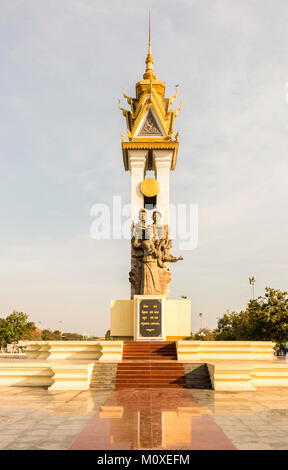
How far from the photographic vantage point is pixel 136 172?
25.2m

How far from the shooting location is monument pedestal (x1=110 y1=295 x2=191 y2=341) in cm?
1970

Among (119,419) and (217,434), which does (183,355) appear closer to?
(119,419)

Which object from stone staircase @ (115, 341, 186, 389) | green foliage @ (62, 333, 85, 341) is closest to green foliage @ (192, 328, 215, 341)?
green foliage @ (62, 333, 85, 341)

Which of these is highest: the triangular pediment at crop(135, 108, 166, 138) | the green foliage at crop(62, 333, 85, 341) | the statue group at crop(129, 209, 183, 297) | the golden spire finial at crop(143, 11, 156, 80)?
the golden spire finial at crop(143, 11, 156, 80)

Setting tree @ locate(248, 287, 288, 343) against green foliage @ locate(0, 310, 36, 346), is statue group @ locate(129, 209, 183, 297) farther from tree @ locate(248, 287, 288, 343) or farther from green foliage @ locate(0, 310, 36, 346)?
green foliage @ locate(0, 310, 36, 346)

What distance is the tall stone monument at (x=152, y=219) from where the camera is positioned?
2014 cm

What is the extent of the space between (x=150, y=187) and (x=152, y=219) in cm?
193

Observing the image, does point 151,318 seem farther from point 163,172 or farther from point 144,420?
point 144,420

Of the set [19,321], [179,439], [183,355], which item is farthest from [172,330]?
[19,321]

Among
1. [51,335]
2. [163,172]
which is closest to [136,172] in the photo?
[163,172]

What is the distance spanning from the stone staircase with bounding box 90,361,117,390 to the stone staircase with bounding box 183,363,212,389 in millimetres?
2348

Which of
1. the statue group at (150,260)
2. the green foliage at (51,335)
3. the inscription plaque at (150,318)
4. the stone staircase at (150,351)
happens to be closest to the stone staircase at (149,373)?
the stone staircase at (150,351)

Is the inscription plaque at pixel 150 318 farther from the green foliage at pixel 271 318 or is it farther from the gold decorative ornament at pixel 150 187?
the green foliage at pixel 271 318

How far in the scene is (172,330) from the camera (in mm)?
20969
